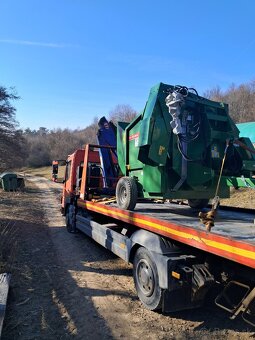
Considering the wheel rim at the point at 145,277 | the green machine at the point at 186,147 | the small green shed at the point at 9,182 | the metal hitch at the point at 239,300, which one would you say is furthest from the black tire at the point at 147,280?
the small green shed at the point at 9,182

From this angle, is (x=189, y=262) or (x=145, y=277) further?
(x=145, y=277)

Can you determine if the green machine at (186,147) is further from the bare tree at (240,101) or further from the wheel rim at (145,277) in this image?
the bare tree at (240,101)

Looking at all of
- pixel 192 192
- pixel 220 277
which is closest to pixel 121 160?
pixel 192 192

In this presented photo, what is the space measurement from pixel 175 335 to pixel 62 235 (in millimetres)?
6749

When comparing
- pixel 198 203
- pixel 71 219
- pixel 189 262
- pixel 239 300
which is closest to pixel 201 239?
pixel 189 262

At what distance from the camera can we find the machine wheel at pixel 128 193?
6.21 meters

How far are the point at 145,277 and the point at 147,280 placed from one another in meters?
0.06

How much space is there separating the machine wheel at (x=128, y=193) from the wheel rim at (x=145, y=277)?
4.41 ft

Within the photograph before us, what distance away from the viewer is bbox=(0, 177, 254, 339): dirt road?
14.1ft

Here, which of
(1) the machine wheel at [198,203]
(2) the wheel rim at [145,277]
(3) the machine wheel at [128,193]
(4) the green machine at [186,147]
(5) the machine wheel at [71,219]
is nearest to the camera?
(2) the wheel rim at [145,277]

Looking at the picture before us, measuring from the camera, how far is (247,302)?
3.67 metres

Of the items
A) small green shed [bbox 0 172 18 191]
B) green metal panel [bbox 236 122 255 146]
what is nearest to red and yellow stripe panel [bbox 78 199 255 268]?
green metal panel [bbox 236 122 255 146]

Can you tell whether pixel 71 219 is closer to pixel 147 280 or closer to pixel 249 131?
pixel 147 280

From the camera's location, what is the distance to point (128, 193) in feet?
20.5
